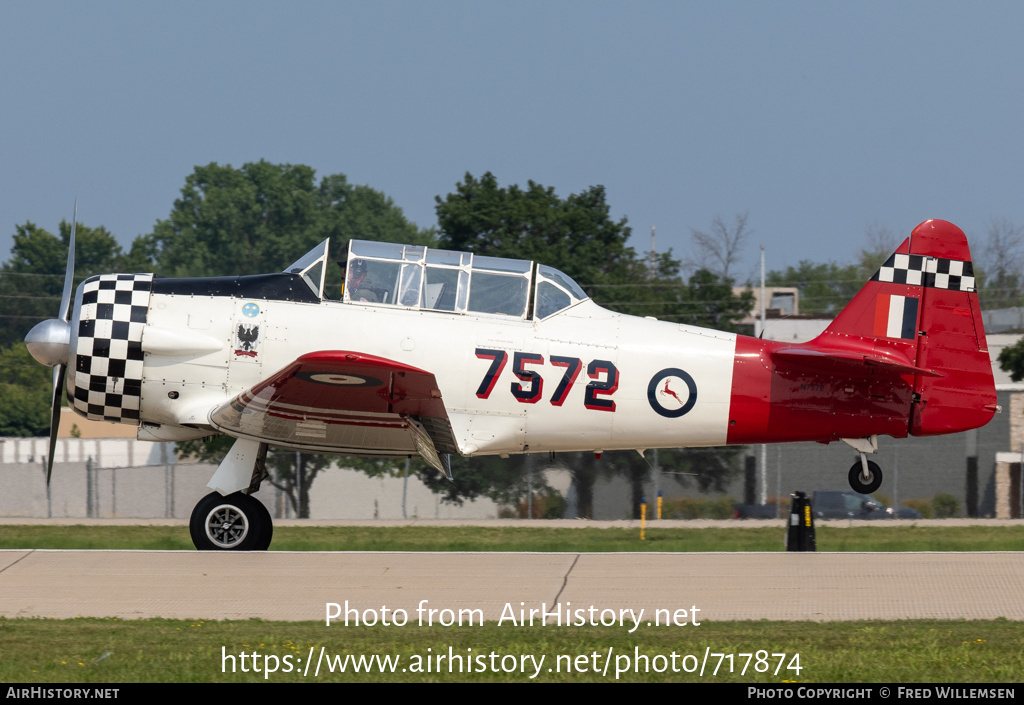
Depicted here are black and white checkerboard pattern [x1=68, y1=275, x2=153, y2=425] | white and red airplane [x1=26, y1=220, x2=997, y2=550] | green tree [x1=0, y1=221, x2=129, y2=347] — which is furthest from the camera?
green tree [x1=0, y1=221, x2=129, y2=347]

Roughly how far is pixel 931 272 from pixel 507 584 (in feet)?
19.1

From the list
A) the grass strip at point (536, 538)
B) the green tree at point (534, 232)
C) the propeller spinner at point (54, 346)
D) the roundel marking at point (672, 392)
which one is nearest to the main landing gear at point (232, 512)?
A: the propeller spinner at point (54, 346)

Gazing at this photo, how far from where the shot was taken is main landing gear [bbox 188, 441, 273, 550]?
418 inches

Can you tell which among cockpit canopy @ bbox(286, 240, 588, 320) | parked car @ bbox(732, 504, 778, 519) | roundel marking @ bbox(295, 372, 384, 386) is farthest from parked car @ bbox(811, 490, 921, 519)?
roundel marking @ bbox(295, 372, 384, 386)

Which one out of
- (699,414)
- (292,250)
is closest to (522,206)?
(699,414)

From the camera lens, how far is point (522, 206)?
35.9 meters

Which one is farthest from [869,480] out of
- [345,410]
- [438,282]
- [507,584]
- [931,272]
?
[345,410]

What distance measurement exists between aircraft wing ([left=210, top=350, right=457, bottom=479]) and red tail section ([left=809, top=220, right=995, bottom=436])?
4336 mm

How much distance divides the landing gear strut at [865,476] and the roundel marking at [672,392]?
203 cm

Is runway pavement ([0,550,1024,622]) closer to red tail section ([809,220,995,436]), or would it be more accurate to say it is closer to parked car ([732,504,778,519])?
red tail section ([809,220,995,436])

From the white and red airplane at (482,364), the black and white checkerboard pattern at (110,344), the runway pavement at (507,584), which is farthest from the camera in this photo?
the white and red airplane at (482,364)

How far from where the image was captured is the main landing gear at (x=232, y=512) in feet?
→ 34.8

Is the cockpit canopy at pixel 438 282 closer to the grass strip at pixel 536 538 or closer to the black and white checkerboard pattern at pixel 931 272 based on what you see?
the black and white checkerboard pattern at pixel 931 272

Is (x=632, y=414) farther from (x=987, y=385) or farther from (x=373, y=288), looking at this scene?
(x=987, y=385)
